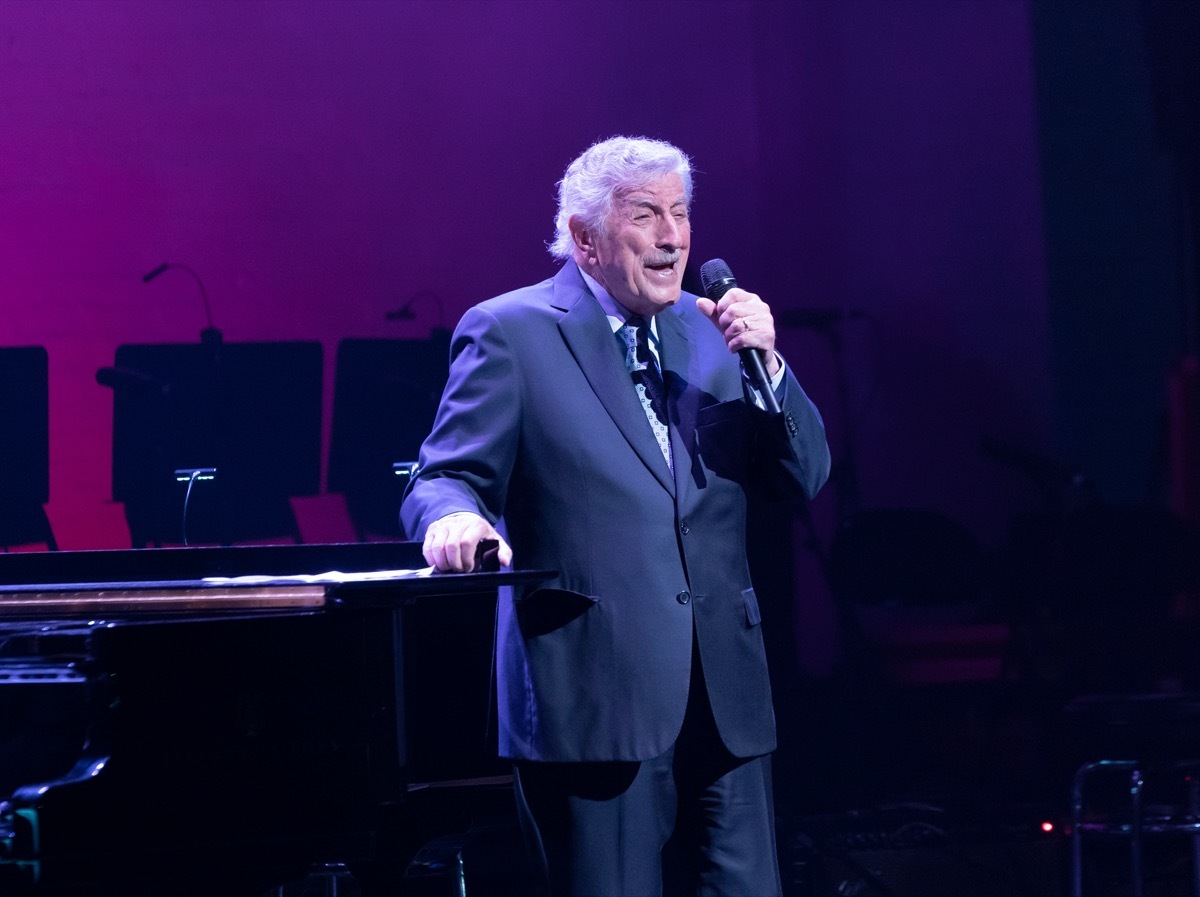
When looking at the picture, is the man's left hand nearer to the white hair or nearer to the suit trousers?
the white hair

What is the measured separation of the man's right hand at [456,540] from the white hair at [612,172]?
520 millimetres

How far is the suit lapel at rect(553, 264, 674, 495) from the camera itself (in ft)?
5.99

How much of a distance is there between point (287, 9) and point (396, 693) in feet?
9.68

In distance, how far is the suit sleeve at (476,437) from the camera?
1.80 m

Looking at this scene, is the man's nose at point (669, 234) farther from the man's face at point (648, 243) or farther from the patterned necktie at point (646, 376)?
the patterned necktie at point (646, 376)

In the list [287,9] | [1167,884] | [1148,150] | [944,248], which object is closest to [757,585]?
[944,248]

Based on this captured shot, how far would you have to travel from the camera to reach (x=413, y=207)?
163 inches

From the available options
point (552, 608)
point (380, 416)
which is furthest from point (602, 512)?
point (380, 416)

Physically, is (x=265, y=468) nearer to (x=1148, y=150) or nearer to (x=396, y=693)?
(x=396, y=693)

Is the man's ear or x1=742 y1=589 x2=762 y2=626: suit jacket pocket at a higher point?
the man's ear

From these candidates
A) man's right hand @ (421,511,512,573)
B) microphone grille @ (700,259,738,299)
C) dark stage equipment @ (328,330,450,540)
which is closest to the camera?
man's right hand @ (421,511,512,573)

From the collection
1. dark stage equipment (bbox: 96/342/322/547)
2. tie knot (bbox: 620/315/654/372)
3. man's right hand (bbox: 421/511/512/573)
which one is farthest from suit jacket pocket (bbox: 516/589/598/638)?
dark stage equipment (bbox: 96/342/322/547)

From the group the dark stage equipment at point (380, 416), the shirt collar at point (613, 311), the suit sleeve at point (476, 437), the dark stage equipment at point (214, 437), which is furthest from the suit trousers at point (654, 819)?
the dark stage equipment at point (214, 437)

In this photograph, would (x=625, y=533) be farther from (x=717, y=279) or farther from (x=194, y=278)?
(x=194, y=278)
